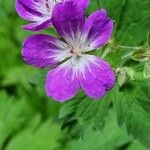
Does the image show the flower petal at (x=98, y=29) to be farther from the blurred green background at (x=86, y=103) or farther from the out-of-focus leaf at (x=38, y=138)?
the out-of-focus leaf at (x=38, y=138)

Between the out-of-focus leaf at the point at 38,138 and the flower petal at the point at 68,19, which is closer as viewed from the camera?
the flower petal at the point at 68,19

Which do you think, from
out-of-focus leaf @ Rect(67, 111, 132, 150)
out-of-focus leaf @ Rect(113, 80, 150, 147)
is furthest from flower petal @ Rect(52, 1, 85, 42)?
out-of-focus leaf @ Rect(67, 111, 132, 150)

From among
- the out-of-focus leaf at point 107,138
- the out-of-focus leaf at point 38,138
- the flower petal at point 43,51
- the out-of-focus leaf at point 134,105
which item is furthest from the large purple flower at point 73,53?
the out-of-focus leaf at point 38,138

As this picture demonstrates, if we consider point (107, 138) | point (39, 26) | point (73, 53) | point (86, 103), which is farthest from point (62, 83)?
point (107, 138)

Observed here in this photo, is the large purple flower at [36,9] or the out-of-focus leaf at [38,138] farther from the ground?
the large purple flower at [36,9]

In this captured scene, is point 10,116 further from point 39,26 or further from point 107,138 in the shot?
point 39,26

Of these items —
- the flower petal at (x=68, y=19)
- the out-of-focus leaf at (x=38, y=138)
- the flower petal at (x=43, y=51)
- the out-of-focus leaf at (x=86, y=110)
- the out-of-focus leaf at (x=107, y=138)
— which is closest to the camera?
the flower petal at (x=68, y=19)
